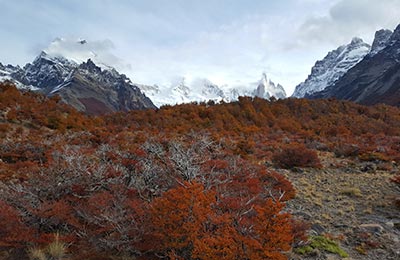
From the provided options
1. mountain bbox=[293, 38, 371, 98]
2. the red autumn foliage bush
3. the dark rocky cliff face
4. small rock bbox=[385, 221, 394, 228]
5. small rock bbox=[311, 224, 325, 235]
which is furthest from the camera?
mountain bbox=[293, 38, 371, 98]

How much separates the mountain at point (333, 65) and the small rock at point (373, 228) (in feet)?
460

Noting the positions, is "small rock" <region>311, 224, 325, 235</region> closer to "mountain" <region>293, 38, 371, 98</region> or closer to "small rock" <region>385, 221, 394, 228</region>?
"small rock" <region>385, 221, 394, 228</region>

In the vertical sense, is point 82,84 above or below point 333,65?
below

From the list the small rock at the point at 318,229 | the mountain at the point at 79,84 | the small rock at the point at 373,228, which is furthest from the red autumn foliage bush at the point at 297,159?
the mountain at the point at 79,84

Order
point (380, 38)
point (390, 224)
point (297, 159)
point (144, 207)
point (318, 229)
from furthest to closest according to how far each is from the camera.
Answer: point (380, 38) < point (297, 159) < point (390, 224) < point (318, 229) < point (144, 207)

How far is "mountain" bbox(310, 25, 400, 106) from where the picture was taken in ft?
226

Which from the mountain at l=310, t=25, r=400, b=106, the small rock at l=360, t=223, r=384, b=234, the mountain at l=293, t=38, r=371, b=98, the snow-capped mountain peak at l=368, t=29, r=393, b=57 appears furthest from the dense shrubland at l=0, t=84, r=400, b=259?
the mountain at l=293, t=38, r=371, b=98

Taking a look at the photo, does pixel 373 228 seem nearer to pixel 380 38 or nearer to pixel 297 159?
pixel 297 159

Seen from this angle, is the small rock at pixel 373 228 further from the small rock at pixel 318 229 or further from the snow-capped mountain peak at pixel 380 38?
the snow-capped mountain peak at pixel 380 38

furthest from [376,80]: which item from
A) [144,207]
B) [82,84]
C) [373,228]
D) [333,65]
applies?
[144,207]

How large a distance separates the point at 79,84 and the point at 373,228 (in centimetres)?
10085

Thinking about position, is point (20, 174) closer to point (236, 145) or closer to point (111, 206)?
point (111, 206)

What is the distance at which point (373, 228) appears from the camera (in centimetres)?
630

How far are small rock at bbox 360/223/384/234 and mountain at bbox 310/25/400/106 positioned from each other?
56.3 metres
